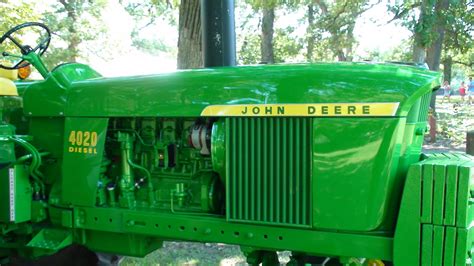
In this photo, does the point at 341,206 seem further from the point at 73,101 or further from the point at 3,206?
the point at 3,206

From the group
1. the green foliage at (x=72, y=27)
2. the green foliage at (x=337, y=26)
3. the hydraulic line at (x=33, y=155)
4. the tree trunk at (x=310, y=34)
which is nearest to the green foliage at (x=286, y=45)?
the tree trunk at (x=310, y=34)

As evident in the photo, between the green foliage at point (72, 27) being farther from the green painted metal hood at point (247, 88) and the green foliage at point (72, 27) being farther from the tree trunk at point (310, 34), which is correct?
A: the green painted metal hood at point (247, 88)

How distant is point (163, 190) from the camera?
3107 mm

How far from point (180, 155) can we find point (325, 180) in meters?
1.05

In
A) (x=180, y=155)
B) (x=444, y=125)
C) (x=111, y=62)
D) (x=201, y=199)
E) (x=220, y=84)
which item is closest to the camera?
Result: (x=220, y=84)

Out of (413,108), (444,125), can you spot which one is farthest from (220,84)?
(444,125)

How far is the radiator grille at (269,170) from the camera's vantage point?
2.52m

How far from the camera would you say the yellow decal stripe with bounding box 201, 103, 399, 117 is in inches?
91.7

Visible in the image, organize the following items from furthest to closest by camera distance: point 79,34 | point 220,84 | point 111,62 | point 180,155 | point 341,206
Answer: point 111,62 → point 79,34 → point 180,155 → point 220,84 → point 341,206

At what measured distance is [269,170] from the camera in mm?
2598

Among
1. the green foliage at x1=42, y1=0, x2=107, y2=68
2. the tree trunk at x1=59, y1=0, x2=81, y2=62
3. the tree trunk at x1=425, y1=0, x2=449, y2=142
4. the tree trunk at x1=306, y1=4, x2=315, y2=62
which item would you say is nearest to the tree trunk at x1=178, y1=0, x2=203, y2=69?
the tree trunk at x1=425, y1=0, x2=449, y2=142

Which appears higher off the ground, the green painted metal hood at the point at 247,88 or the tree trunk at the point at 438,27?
the tree trunk at the point at 438,27

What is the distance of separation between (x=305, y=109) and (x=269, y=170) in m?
0.40

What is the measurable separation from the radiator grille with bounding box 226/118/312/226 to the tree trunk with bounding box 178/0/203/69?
3.58m
